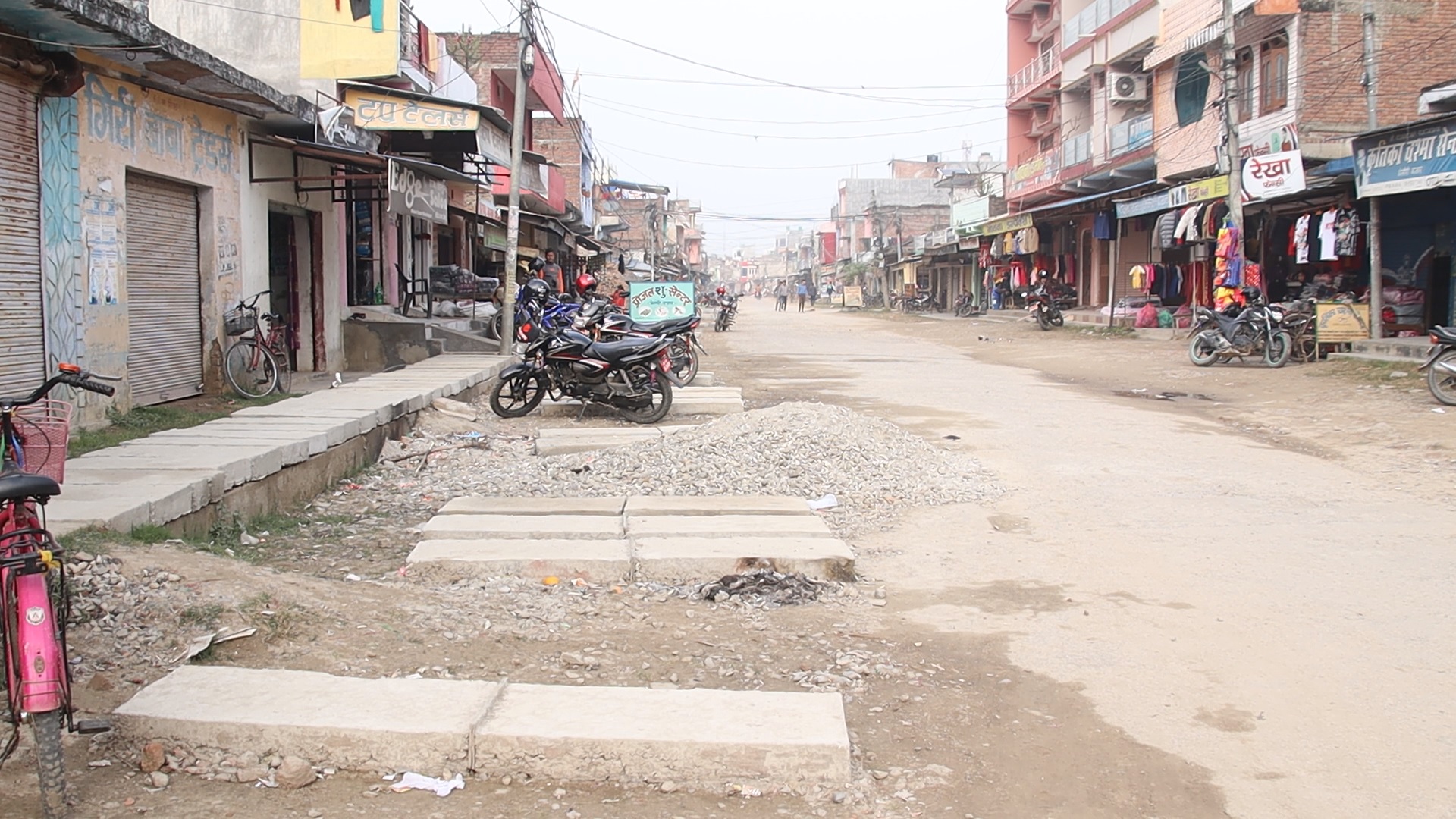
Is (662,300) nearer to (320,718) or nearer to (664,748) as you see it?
(320,718)

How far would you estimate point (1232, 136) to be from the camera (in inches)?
775

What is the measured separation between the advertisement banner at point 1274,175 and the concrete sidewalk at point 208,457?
14.4 m

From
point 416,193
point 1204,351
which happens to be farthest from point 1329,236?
point 416,193

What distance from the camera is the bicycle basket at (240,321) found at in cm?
1125

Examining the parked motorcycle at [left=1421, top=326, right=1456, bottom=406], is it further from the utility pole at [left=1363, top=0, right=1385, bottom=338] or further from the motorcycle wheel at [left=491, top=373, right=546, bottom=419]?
the motorcycle wheel at [left=491, top=373, right=546, bottom=419]

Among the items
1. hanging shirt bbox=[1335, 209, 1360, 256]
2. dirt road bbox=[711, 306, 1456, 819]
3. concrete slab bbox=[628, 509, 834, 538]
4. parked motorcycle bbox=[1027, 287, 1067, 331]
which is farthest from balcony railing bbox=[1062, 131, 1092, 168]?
concrete slab bbox=[628, 509, 834, 538]

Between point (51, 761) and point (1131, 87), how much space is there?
3094 cm

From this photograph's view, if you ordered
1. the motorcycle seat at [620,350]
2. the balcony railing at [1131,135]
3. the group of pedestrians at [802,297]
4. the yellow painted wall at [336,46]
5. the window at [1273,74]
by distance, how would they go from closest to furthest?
1. the motorcycle seat at [620,350]
2. the yellow painted wall at [336,46]
3. the window at [1273,74]
4. the balcony railing at [1131,135]
5. the group of pedestrians at [802,297]

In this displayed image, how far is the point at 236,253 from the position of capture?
11.8 metres

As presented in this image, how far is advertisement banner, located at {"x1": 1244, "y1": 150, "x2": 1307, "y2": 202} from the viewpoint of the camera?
59.2 ft

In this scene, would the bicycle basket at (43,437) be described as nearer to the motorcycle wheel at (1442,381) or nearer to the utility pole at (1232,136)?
the motorcycle wheel at (1442,381)

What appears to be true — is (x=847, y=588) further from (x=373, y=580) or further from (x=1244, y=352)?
(x=1244, y=352)

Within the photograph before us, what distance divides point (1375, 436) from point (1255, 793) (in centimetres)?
866

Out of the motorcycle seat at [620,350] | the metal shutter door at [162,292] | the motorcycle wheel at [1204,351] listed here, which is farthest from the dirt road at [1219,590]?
the metal shutter door at [162,292]
